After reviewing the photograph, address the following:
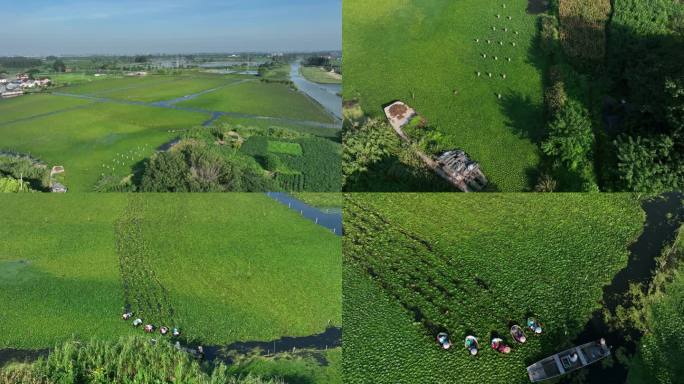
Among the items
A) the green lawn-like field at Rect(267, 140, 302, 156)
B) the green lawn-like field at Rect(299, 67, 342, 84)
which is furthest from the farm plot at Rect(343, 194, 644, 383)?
the green lawn-like field at Rect(299, 67, 342, 84)

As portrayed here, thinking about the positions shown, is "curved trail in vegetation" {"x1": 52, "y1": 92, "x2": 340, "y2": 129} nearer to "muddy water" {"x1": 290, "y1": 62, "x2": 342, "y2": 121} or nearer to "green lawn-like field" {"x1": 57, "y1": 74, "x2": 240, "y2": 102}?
"green lawn-like field" {"x1": 57, "y1": 74, "x2": 240, "y2": 102}

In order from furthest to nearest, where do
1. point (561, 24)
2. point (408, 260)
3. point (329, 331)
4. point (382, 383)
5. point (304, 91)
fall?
point (304, 91), point (561, 24), point (408, 260), point (329, 331), point (382, 383)

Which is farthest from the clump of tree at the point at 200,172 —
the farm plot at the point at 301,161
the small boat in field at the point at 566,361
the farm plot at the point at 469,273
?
the small boat in field at the point at 566,361

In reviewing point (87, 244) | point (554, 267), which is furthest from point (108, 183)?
point (554, 267)

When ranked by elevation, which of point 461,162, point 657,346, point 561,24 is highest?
point 561,24

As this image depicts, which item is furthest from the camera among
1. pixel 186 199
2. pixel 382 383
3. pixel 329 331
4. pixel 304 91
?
pixel 304 91

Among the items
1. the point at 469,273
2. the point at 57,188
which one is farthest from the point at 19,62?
the point at 469,273

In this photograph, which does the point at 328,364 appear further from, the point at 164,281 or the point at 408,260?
the point at 164,281
